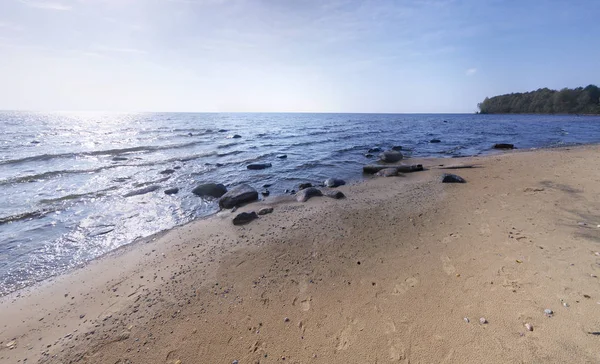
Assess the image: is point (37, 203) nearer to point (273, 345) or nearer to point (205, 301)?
point (205, 301)

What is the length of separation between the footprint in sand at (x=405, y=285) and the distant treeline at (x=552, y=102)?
125 metres

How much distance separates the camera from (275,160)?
19.3m

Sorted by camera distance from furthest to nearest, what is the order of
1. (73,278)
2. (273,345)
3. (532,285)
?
1. (73,278)
2. (532,285)
3. (273,345)

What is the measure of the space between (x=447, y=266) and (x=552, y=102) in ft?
447

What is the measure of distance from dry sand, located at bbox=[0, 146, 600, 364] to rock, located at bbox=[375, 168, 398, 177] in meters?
5.66

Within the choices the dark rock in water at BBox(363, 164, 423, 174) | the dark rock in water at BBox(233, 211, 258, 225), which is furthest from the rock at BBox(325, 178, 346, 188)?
the dark rock in water at BBox(233, 211, 258, 225)

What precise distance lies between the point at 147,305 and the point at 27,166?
67.2 ft

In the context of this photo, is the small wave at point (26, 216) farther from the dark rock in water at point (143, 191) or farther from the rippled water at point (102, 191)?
the dark rock in water at point (143, 191)

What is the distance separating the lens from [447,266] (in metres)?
4.91

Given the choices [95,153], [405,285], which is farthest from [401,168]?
[95,153]

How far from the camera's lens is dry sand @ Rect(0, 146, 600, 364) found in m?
3.32

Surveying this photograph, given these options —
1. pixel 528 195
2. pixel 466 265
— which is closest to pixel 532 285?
pixel 466 265

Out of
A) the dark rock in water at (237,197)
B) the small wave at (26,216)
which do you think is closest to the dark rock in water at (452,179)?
the dark rock in water at (237,197)

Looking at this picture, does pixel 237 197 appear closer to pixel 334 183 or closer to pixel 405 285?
pixel 334 183
